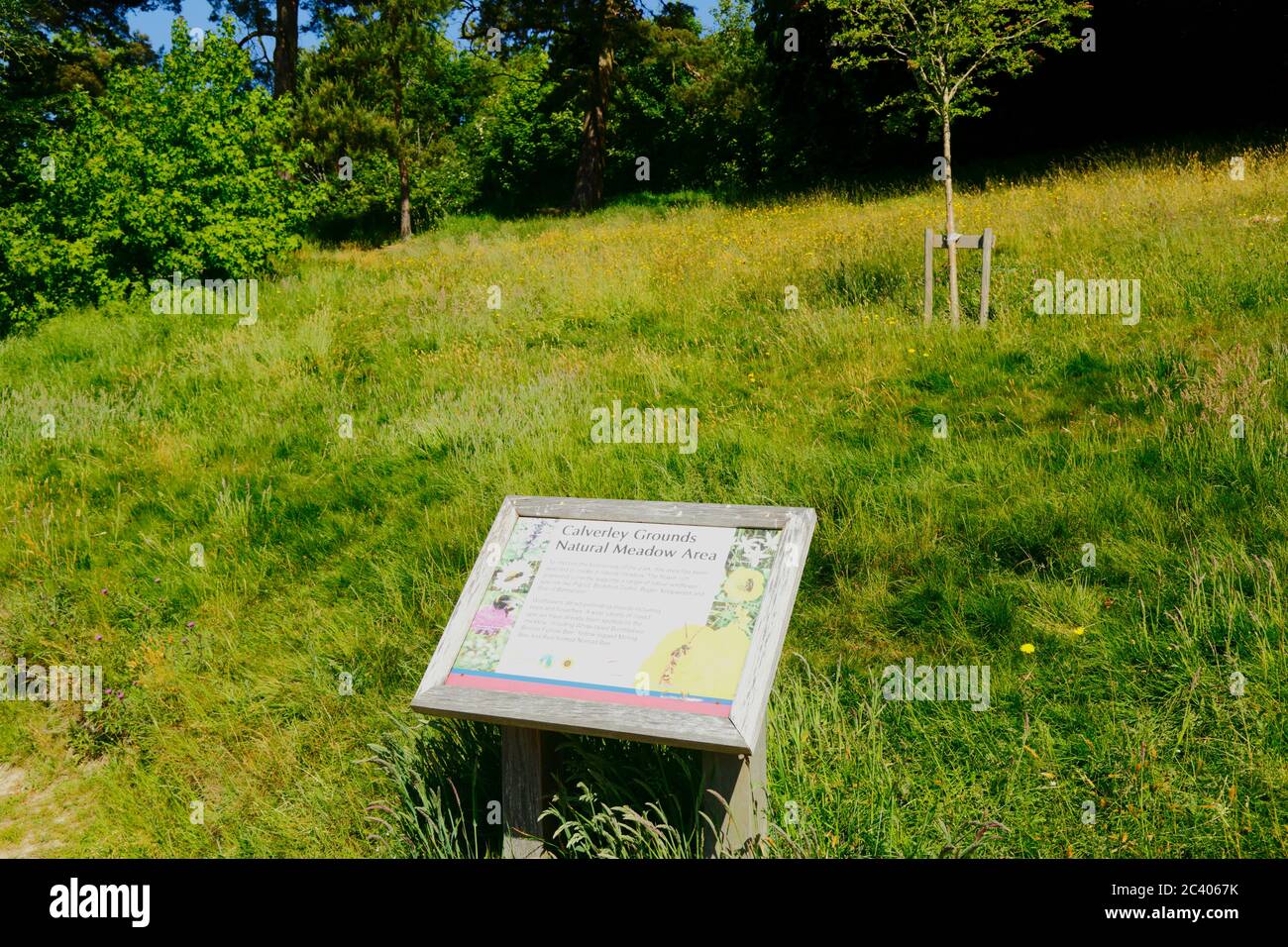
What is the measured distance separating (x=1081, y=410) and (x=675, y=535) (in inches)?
167

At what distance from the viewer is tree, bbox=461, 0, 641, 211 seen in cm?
2294

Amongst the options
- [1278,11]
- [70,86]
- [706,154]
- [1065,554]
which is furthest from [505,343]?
[706,154]

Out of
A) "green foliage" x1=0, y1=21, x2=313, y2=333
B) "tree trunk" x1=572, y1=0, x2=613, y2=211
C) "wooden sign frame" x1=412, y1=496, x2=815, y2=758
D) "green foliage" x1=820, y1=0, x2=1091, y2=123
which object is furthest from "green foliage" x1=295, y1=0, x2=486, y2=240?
"wooden sign frame" x1=412, y1=496, x2=815, y2=758

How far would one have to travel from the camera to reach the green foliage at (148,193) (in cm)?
1198

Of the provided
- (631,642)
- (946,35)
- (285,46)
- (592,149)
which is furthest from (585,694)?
(592,149)

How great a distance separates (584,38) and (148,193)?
14.7 metres

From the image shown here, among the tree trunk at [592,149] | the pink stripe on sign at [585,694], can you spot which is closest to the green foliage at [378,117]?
the tree trunk at [592,149]

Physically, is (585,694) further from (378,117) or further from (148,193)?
(378,117)

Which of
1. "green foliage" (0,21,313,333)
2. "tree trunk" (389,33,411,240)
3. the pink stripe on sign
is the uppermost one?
"tree trunk" (389,33,411,240)

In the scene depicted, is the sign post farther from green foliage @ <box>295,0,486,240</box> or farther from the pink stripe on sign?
green foliage @ <box>295,0,486,240</box>

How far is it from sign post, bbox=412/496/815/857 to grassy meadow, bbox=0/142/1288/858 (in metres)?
0.29

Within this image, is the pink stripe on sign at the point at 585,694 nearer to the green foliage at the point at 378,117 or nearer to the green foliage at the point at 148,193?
the green foliage at the point at 148,193

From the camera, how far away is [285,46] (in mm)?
19453

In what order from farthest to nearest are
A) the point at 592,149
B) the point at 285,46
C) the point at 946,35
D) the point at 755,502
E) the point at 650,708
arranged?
the point at 592,149, the point at 285,46, the point at 946,35, the point at 755,502, the point at 650,708
